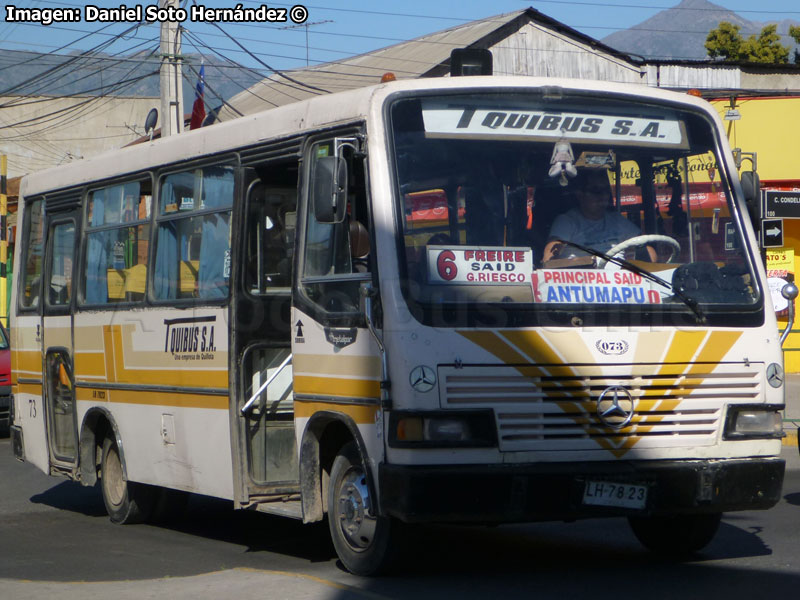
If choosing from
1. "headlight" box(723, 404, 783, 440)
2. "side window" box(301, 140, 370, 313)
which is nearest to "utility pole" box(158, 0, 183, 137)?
"side window" box(301, 140, 370, 313)

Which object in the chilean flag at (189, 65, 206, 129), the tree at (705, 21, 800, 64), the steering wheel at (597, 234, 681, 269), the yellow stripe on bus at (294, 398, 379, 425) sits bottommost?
the yellow stripe on bus at (294, 398, 379, 425)

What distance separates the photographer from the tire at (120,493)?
9.94 meters

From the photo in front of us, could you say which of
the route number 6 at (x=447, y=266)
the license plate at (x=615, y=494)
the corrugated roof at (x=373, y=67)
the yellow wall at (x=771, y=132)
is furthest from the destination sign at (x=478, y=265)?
the corrugated roof at (x=373, y=67)

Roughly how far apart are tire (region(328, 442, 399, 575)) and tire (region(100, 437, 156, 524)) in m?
3.21

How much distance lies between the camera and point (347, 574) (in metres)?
7.18

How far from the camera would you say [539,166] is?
273 inches

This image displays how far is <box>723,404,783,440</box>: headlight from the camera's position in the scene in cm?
680

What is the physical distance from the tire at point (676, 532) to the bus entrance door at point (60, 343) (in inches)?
198

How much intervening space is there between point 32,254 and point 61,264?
0.73 m

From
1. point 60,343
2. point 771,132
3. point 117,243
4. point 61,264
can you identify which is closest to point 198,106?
point 771,132

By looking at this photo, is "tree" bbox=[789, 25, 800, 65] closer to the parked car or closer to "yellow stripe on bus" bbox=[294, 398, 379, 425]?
the parked car

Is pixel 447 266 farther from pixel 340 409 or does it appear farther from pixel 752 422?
pixel 752 422

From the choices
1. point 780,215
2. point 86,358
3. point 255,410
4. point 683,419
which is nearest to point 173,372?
point 255,410

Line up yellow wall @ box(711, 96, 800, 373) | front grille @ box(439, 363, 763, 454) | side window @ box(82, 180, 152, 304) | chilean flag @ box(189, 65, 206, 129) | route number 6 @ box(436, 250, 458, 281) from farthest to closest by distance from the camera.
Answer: chilean flag @ box(189, 65, 206, 129) → yellow wall @ box(711, 96, 800, 373) → side window @ box(82, 180, 152, 304) → route number 6 @ box(436, 250, 458, 281) → front grille @ box(439, 363, 763, 454)
